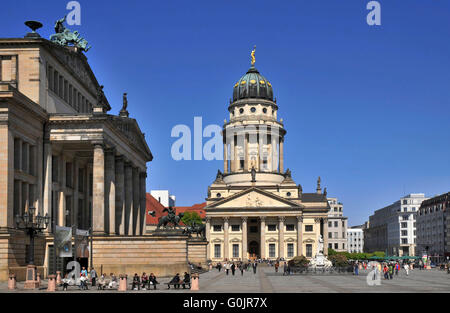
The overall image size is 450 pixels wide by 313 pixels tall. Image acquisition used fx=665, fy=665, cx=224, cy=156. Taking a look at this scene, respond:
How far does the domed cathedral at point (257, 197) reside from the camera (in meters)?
145

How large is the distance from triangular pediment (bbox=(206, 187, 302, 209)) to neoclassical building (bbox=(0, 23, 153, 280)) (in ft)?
241

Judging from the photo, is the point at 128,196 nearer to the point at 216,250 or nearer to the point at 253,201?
the point at 253,201

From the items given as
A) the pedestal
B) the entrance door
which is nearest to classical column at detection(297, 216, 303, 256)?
the entrance door

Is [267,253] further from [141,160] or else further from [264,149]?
[141,160]

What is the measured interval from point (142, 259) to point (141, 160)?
24665 mm

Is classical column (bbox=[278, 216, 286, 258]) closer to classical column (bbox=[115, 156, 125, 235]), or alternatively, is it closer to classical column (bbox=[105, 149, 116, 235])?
classical column (bbox=[115, 156, 125, 235])

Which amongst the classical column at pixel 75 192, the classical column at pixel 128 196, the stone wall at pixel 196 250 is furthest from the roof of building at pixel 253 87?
the classical column at pixel 75 192

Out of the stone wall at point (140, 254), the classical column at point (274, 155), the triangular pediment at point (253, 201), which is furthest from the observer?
the classical column at point (274, 155)

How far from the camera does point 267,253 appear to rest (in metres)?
146

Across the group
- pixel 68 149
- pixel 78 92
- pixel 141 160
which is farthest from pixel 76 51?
pixel 141 160

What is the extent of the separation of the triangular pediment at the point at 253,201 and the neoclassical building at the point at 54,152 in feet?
241

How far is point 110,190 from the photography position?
2452 inches

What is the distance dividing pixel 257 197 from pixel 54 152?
8693cm

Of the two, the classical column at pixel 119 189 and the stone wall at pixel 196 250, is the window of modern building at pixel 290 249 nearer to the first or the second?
the stone wall at pixel 196 250
